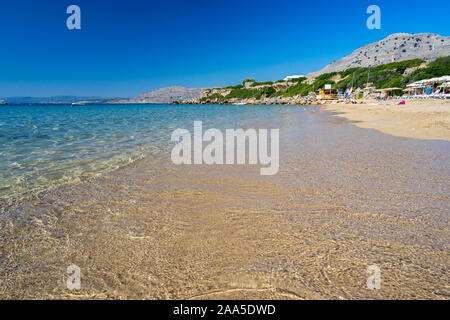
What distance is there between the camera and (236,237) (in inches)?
90.1

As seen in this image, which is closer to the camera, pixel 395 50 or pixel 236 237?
pixel 236 237

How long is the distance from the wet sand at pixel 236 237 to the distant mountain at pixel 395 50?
11382cm

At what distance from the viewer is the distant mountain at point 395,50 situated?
93.9 meters

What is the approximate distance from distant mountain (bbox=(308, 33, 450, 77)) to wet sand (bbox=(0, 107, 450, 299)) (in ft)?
373

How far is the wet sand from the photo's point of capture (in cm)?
166

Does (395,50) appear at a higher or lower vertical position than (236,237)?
higher

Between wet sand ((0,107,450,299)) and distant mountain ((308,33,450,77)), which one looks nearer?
wet sand ((0,107,450,299))

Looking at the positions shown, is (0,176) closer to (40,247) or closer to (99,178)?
(99,178)

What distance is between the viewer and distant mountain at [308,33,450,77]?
93.9m

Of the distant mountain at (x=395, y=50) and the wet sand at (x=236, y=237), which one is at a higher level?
the distant mountain at (x=395, y=50)

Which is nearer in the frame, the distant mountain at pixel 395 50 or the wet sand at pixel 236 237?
the wet sand at pixel 236 237

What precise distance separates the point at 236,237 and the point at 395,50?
138m

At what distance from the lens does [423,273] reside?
67.7 inches

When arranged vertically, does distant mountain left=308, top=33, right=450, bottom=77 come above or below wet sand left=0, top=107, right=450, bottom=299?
above
